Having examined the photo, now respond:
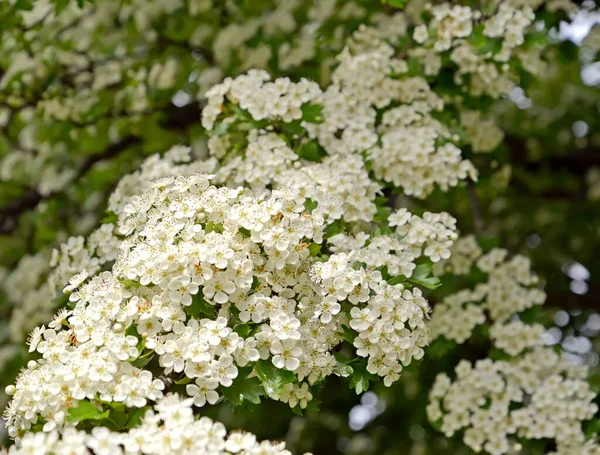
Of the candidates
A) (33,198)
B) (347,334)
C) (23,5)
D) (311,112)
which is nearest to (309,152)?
(311,112)

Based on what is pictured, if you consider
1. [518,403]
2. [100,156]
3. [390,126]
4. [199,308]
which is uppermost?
[199,308]

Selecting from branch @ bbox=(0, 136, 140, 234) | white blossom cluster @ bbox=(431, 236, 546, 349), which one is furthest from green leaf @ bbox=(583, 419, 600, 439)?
branch @ bbox=(0, 136, 140, 234)

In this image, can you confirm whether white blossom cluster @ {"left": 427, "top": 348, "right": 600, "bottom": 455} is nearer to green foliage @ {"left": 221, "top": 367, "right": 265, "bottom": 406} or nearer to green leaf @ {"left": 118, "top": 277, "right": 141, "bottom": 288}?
green foliage @ {"left": 221, "top": 367, "right": 265, "bottom": 406}

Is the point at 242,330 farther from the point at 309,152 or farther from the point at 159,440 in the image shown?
the point at 309,152

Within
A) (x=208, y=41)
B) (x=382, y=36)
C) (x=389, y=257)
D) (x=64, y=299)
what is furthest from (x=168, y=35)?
(x=389, y=257)

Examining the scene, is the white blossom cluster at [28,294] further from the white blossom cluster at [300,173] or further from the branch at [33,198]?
the white blossom cluster at [300,173]

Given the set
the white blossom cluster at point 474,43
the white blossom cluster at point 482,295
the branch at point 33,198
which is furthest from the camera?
the branch at point 33,198

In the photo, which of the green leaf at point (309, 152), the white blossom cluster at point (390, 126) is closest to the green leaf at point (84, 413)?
the green leaf at point (309, 152)
